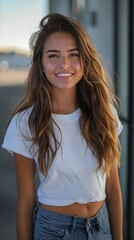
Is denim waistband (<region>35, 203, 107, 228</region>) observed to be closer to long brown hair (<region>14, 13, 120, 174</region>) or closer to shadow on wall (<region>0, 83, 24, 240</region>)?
long brown hair (<region>14, 13, 120, 174</region>)

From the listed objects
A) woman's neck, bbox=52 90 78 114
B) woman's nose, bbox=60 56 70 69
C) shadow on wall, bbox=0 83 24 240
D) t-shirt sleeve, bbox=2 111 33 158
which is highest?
woman's nose, bbox=60 56 70 69

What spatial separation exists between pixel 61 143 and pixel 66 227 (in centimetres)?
33

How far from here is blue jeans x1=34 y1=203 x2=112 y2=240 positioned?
66.1 inches

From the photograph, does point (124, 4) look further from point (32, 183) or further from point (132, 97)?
point (32, 183)

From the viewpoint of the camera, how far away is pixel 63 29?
1754 mm

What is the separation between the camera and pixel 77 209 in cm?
172

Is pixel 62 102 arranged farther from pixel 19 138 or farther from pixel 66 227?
pixel 66 227

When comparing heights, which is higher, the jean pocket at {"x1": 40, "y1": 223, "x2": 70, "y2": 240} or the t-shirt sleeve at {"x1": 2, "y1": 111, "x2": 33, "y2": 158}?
the t-shirt sleeve at {"x1": 2, "y1": 111, "x2": 33, "y2": 158}

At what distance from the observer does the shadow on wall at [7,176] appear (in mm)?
2355

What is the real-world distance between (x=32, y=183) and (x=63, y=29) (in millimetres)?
652

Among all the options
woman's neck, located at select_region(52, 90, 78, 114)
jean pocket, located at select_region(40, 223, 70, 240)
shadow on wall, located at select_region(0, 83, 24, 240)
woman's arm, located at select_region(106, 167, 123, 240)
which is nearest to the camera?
jean pocket, located at select_region(40, 223, 70, 240)

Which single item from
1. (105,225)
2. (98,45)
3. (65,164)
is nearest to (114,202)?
(105,225)

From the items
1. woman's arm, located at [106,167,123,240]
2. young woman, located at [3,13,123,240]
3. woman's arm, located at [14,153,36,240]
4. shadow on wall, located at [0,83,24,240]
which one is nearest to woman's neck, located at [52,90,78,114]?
young woman, located at [3,13,123,240]

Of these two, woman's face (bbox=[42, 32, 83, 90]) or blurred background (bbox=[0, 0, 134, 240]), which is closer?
woman's face (bbox=[42, 32, 83, 90])
